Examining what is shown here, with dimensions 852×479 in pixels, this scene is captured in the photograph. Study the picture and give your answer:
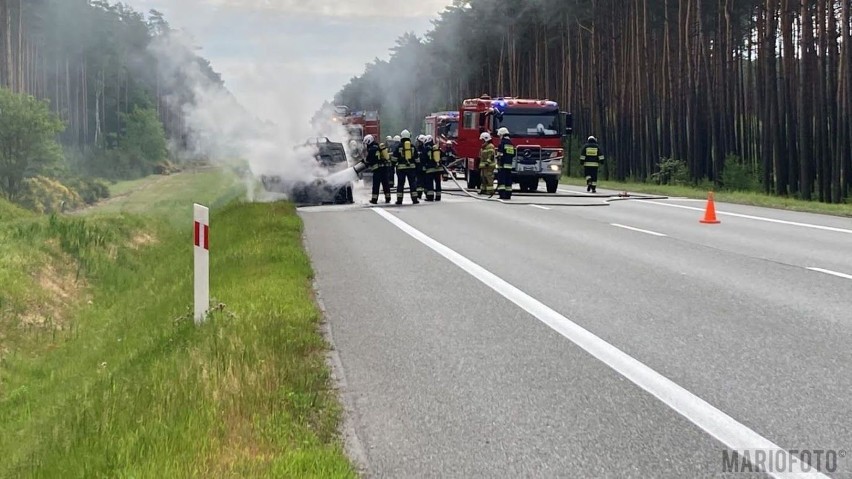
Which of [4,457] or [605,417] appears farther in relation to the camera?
[4,457]

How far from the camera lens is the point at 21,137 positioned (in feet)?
191

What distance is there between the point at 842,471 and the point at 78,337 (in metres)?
11.1

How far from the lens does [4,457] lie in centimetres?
791

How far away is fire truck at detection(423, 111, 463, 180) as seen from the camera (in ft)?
119

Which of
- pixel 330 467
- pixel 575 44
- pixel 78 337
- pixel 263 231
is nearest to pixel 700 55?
pixel 575 44

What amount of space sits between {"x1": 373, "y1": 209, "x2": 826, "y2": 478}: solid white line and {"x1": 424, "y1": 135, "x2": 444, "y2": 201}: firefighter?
15.2 m

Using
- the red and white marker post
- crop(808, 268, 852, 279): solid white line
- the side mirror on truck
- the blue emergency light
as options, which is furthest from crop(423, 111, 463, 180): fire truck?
the red and white marker post

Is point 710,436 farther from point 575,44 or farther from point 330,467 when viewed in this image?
point 575,44

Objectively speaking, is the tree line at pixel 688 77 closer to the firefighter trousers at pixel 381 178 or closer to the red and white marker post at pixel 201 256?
the firefighter trousers at pixel 381 178

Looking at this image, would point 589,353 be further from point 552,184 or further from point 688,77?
point 688,77

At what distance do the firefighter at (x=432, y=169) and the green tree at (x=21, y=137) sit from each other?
121ft

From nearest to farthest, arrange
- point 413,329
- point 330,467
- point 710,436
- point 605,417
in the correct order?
point 330,467 < point 710,436 < point 605,417 < point 413,329

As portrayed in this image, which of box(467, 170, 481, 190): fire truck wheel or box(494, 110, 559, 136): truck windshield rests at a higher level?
box(494, 110, 559, 136): truck windshield

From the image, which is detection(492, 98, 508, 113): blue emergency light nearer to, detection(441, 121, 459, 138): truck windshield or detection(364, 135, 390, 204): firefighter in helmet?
detection(441, 121, 459, 138): truck windshield
